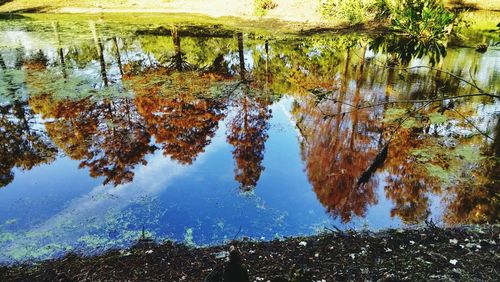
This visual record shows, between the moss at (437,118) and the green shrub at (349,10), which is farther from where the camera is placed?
the green shrub at (349,10)

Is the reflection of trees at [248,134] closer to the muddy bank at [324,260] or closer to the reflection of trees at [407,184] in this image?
the muddy bank at [324,260]

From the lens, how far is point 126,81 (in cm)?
1413

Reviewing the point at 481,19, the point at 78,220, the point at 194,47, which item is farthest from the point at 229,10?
the point at 78,220

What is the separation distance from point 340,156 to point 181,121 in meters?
4.69

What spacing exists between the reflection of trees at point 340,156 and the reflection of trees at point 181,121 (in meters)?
2.67

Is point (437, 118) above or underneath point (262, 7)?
underneath

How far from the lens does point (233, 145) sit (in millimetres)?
9805

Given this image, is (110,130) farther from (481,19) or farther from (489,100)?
(481,19)

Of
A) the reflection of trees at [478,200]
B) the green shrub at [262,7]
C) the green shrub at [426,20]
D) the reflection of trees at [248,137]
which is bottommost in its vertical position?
the reflection of trees at [478,200]

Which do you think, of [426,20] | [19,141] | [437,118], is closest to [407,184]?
[437,118]

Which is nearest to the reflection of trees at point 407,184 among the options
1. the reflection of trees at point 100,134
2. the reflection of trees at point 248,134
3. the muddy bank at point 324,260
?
the muddy bank at point 324,260

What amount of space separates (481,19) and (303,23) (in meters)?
10.6

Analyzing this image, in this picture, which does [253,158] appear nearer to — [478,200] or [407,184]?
[407,184]

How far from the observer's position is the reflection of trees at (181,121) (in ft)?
31.8
